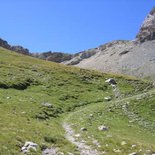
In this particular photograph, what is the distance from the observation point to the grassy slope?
26.6 m

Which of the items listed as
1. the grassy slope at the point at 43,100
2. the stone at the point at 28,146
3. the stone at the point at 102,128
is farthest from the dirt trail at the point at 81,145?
the stone at the point at 28,146

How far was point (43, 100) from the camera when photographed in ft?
160

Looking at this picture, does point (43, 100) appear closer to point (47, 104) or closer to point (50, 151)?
point (47, 104)

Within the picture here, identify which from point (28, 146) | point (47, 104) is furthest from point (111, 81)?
point (28, 146)

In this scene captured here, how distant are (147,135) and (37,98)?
17596mm

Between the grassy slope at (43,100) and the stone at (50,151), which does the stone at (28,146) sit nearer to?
the grassy slope at (43,100)

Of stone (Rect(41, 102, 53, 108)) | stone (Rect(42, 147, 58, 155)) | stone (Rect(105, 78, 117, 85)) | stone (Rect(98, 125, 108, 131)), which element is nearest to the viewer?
stone (Rect(42, 147, 58, 155))

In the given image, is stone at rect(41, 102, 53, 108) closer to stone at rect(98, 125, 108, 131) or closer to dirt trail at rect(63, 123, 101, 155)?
stone at rect(98, 125, 108, 131)

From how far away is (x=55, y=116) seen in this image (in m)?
41.3

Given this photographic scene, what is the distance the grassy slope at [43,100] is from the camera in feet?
87.3

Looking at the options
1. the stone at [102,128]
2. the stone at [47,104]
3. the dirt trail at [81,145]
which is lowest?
the dirt trail at [81,145]

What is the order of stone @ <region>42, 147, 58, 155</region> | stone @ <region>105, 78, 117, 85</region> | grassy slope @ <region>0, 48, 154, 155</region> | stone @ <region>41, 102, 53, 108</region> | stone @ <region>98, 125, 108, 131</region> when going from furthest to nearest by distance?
stone @ <region>105, 78, 117, 85</region> < stone @ <region>41, 102, 53, 108</region> < stone @ <region>98, 125, 108, 131</region> < grassy slope @ <region>0, 48, 154, 155</region> < stone @ <region>42, 147, 58, 155</region>

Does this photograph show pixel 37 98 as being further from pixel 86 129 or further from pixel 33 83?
pixel 86 129

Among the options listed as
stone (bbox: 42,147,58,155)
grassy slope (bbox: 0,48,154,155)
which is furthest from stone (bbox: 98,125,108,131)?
stone (bbox: 42,147,58,155)
